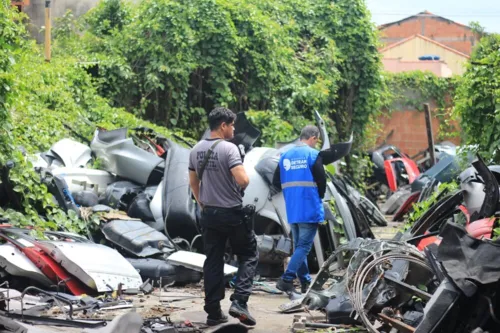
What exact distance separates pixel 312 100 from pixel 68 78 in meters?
5.50

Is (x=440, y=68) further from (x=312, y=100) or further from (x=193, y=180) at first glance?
(x=193, y=180)

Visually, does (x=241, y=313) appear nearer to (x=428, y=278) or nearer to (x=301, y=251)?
(x=428, y=278)

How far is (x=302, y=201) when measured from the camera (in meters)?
10.2

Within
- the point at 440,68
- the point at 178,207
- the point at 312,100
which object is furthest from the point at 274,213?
the point at 440,68

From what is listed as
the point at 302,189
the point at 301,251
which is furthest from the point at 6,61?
the point at 301,251

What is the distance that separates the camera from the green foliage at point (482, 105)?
11.2 m

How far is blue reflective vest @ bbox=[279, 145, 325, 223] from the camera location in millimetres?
10148

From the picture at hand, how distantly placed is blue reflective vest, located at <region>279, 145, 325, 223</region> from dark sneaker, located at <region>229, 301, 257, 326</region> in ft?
6.66

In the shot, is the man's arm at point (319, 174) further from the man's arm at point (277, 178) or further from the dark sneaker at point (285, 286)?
the dark sneaker at point (285, 286)

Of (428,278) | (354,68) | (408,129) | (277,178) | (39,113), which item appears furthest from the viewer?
(408,129)

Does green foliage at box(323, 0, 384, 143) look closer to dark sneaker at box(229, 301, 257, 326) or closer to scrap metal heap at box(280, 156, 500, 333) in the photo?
scrap metal heap at box(280, 156, 500, 333)

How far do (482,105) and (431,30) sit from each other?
45.8 metres

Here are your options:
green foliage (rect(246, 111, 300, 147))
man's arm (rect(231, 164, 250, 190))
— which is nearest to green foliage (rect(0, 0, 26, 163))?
man's arm (rect(231, 164, 250, 190))

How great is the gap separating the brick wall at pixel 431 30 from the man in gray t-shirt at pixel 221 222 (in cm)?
4724
